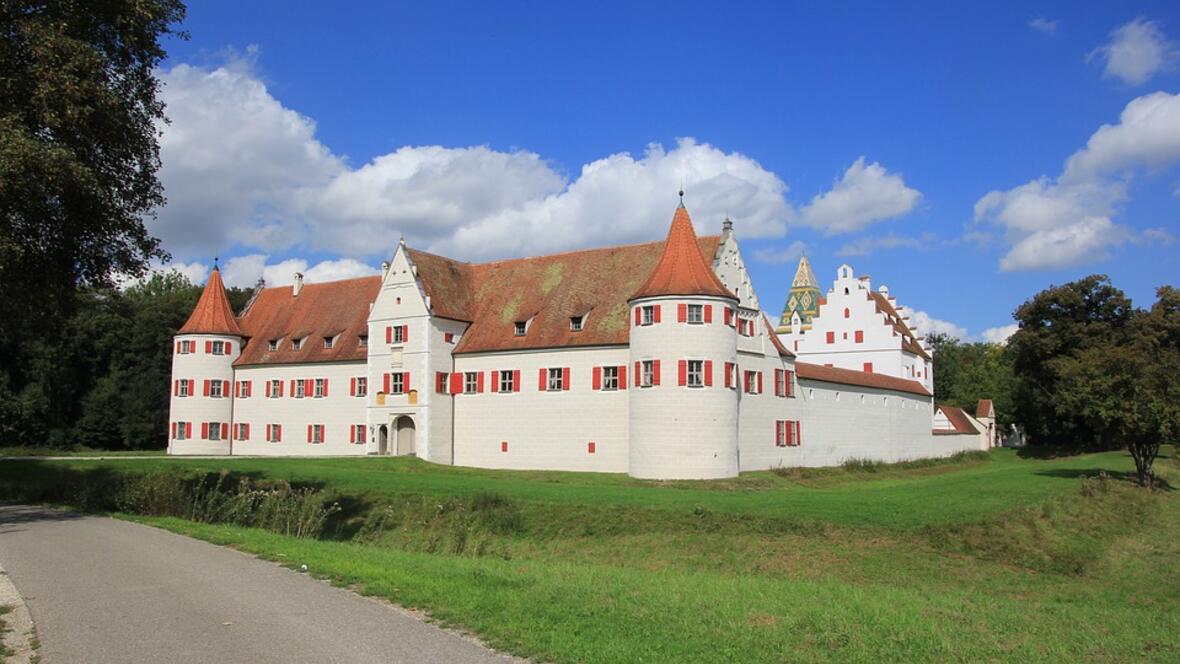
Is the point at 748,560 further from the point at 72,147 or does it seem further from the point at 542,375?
the point at 542,375

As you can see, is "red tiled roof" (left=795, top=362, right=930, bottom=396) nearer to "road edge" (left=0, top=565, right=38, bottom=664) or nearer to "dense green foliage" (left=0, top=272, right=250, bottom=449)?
"road edge" (left=0, top=565, right=38, bottom=664)

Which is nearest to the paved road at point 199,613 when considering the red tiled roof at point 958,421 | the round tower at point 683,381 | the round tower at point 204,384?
the round tower at point 683,381

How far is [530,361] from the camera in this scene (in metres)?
42.9

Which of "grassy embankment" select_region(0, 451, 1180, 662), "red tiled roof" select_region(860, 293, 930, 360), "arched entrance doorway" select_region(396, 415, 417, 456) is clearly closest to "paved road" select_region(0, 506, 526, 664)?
"grassy embankment" select_region(0, 451, 1180, 662)

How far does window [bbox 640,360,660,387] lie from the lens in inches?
1457

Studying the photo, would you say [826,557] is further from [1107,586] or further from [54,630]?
[54,630]

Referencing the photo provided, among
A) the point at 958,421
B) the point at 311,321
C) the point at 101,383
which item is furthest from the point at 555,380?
the point at 101,383

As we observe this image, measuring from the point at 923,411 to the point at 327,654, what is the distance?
55064 mm

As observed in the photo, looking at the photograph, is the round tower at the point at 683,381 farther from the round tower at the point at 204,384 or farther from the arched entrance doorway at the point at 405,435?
the round tower at the point at 204,384

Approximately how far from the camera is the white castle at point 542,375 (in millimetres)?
37156

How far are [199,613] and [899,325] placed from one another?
68064mm

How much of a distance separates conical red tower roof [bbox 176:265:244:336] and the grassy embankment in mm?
17609

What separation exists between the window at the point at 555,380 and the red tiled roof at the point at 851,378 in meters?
11.6

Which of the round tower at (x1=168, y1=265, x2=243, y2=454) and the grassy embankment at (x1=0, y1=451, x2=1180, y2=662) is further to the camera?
the round tower at (x1=168, y1=265, x2=243, y2=454)
